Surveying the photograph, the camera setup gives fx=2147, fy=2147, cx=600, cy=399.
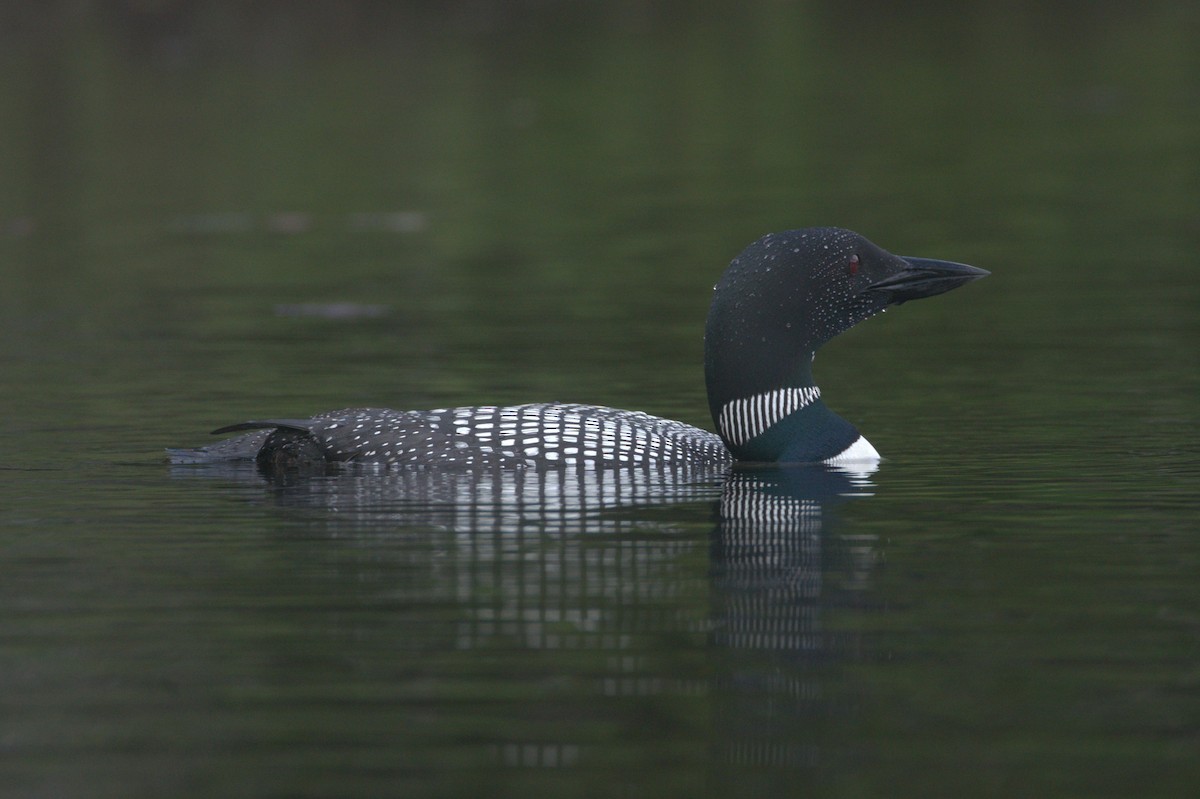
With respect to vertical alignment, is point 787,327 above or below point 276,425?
above

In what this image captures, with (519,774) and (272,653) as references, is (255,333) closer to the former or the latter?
(272,653)

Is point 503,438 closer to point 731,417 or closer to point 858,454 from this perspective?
point 731,417

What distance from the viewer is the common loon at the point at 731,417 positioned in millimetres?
6586

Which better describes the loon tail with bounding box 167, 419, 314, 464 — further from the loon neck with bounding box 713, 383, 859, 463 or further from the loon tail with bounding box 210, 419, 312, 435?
the loon neck with bounding box 713, 383, 859, 463

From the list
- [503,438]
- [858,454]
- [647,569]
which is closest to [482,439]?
[503,438]

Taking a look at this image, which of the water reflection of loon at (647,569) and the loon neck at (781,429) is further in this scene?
the loon neck at (781,429)

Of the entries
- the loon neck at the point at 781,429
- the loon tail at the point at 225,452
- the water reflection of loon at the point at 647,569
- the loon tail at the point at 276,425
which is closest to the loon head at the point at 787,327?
the loon neck at the point at 781,429

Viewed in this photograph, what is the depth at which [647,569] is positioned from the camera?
520cm

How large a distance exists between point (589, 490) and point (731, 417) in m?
0.71

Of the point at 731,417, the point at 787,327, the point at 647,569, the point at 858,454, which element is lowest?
the point at 647,569

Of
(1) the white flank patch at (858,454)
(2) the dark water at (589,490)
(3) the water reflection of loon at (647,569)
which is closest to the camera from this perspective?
(2) the dark water at (589,490)

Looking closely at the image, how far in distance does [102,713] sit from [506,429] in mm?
2668

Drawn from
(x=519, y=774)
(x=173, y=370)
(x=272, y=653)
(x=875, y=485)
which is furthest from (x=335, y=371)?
(x=519, y=774)

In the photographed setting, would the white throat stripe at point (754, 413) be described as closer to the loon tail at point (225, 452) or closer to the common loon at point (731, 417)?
the common loon at point (731, 417)
